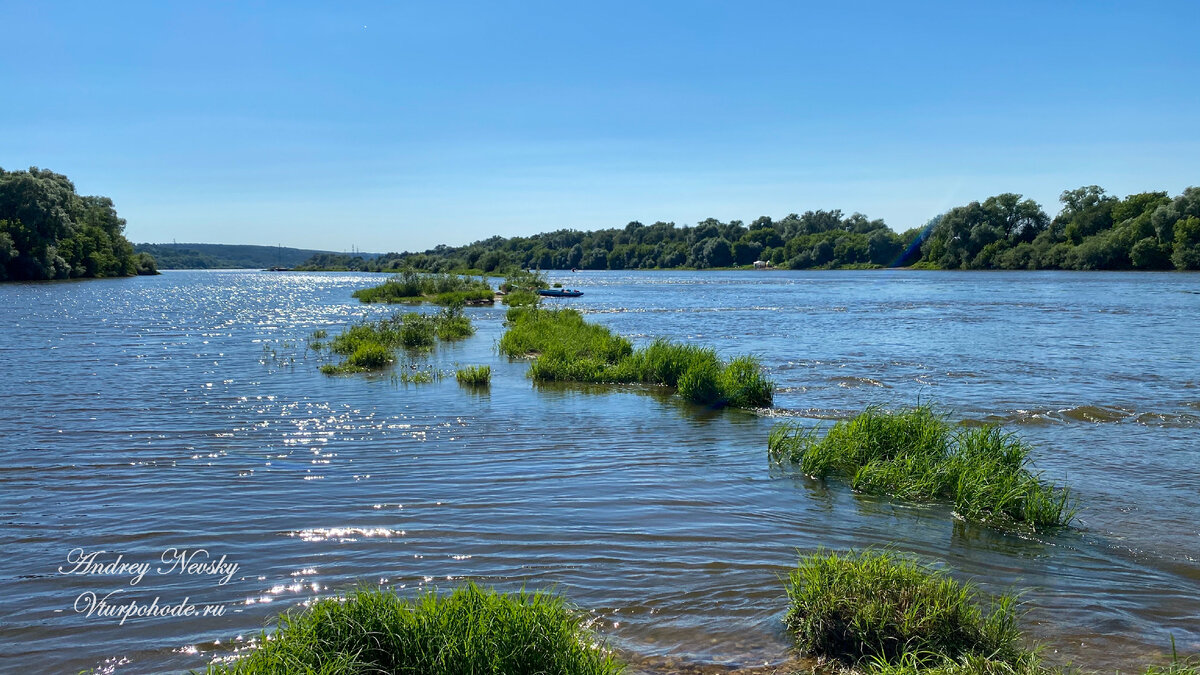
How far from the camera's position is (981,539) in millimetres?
9195

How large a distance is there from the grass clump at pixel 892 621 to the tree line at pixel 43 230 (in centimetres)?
10904

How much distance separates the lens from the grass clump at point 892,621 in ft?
19.7

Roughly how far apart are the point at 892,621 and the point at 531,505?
506 centimetres

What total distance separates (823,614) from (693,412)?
11078 millimetres

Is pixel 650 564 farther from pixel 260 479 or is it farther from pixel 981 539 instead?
pixel 260 479

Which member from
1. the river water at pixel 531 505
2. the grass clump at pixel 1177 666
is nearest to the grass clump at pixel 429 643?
the river water at pixel 531 505

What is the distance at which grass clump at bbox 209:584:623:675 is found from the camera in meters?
5.20

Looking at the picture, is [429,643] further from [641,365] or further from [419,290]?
[419,290]

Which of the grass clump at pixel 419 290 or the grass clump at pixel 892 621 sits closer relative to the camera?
the grass clump at pixel 892 621

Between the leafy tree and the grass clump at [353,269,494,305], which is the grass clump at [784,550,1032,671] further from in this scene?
the leafy tree

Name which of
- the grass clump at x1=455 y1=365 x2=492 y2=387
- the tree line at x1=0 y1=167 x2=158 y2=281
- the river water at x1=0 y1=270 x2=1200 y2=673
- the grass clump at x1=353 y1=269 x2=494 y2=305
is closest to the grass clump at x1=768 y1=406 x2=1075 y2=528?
the river water at x1=0 y1=270 x2=1200 y2=673

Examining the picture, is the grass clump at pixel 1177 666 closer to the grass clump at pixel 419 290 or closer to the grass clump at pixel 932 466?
the grass clump at pixel 932 466

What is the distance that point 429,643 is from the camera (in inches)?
211

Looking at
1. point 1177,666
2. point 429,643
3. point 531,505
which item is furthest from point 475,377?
point 1177,666
